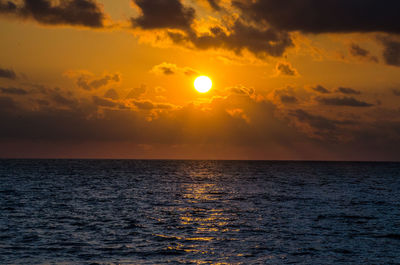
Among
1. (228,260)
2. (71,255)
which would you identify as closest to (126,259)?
(71,255)

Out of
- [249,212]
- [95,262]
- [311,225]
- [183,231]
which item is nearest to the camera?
[95,262]

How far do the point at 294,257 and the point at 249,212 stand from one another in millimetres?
20790

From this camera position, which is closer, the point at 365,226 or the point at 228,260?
the point at 228,260

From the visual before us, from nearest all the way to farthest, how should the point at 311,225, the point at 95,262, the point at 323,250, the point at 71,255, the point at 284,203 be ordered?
the point at 95,262 → the point at 71,255 → the point at 323,250 → the point at 311,225 → the point at 284,203

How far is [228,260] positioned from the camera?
26594mm

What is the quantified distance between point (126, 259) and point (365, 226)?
23512 millimetres

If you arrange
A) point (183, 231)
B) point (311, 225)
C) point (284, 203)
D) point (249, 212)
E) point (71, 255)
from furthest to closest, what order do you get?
point (284, 203), point (249, 212), point (311, 225), point (183, 231), point (71, 255)

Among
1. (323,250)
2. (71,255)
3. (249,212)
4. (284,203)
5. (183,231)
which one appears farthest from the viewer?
(284,203)

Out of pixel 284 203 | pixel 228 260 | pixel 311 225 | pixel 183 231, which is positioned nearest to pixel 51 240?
pixel 183 231

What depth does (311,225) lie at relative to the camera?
4000cm

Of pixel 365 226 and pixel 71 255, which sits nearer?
pixel 71 255

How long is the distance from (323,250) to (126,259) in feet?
42.0

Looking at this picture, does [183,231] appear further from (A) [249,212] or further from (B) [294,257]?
(A) [249,212]

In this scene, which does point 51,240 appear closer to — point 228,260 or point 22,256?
point 22,256
